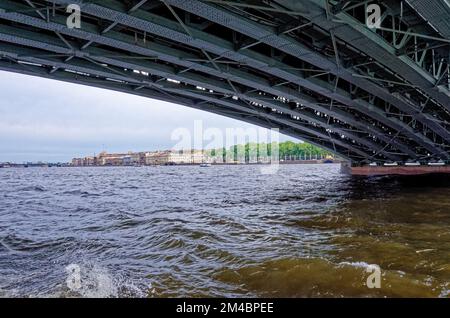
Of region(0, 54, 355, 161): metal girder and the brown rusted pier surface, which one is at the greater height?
region(0, 54, 355, 161): metal girder

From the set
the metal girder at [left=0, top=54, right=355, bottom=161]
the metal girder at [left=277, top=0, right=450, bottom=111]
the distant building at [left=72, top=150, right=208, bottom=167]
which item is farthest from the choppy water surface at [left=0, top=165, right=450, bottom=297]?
the distant building at [left=72, top=150, right=208, bottom=167]

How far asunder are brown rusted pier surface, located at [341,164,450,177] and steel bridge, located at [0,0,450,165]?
21.7 metres

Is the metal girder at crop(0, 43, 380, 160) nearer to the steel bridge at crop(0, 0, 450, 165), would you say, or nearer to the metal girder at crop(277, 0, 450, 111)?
the steel bridge at crop(0, 0, 450, 165)

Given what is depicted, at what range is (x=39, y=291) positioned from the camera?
16.0ft

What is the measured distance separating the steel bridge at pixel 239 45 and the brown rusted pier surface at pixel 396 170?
71.2 feet

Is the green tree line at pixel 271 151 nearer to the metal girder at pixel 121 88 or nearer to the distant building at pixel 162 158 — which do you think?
the distant building at pixel 162 158

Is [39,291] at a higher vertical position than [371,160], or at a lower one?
lower

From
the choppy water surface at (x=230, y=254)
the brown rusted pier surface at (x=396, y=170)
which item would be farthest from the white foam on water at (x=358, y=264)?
the brown rusted pier surface at (x=396, y=170)

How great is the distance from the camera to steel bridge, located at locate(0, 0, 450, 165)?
27.8 ft

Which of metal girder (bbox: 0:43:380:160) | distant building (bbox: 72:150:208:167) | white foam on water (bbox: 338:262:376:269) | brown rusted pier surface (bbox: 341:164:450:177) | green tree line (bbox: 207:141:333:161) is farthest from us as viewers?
distant building (bbox: 72:150:208:167)

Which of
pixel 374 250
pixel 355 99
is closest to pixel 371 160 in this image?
pixel 355 99

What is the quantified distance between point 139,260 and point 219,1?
20.8 feet

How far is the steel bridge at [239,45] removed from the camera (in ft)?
27.8
